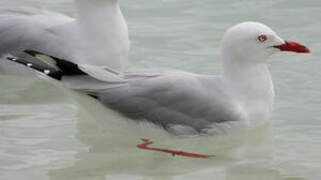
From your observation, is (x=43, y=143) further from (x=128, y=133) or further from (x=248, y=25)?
(x=248, y=25)

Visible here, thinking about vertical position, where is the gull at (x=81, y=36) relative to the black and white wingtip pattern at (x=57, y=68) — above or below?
above

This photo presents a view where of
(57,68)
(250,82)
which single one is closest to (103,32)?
(57,68)

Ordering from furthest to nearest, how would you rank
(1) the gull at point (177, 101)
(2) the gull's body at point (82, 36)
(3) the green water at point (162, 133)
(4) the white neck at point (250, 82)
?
(2) the gull's body at point (82, 36)
(4) the white neck at point (250, 82)
(1) the gull at point (177, 101)
(3) the green water at point (162, 133)

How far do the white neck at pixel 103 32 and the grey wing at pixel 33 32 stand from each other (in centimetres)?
16

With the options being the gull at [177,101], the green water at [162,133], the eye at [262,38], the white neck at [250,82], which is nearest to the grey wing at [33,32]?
the green water at [162,133]

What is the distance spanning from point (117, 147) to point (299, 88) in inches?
67.2

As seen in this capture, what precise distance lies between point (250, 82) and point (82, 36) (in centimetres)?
158

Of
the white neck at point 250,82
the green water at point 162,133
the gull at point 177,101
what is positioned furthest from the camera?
the white neck at point 250,82

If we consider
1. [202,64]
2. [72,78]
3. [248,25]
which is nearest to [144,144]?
[72,78]

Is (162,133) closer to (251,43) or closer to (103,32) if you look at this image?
(251,43)

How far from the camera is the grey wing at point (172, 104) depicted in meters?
7.04

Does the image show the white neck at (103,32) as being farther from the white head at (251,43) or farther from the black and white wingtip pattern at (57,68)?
the white head at (251,43)

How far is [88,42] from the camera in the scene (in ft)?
26.7

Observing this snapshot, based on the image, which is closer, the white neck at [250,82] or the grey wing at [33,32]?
the white neck at [250,82]
